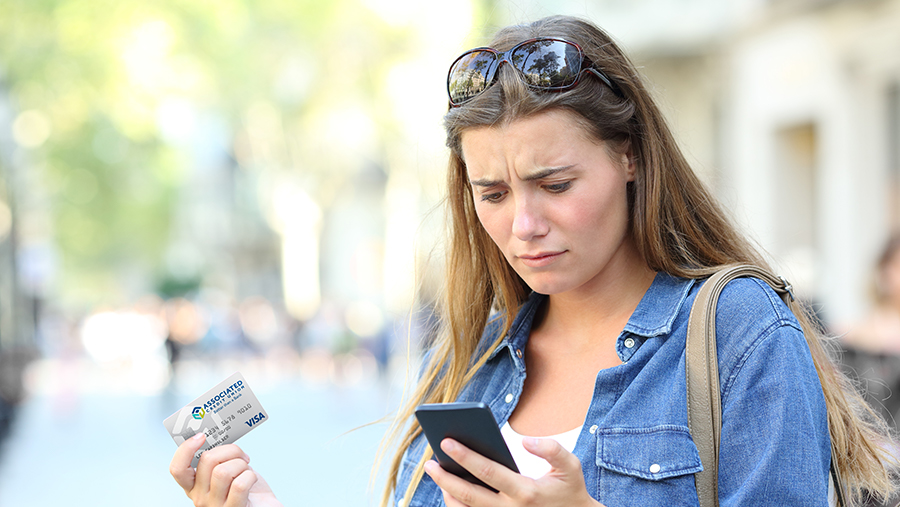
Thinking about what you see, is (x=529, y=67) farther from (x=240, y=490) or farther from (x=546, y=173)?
(x=240, y=490)

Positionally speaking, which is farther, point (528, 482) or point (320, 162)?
point (320, 162)

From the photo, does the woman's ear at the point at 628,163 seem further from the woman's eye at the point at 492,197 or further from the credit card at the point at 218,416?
the credit card at the point at 218,416

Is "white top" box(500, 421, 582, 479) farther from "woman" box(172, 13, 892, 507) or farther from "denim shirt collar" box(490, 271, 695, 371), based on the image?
"denim shirt collar" box(490, 271, 695, 371)

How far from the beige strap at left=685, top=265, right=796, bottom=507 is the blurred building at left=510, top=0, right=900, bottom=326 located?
24.6 ft

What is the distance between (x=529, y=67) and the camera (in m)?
1.87

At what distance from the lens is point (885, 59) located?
10.6m

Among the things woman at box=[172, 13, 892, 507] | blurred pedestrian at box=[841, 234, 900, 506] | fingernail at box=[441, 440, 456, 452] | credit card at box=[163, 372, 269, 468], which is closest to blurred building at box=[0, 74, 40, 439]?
blurred pedestrian at box=[841, 234, 900, 506]

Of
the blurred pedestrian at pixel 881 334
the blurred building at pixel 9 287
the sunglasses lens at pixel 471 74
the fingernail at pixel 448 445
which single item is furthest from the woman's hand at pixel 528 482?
the blurred building at pixel 9 287

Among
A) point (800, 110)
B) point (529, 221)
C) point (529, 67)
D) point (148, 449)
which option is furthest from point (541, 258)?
point (800, 110)

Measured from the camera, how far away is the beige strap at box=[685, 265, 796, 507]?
1.57 metres

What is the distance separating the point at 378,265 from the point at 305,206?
4.30 m

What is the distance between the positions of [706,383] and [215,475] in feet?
3.36

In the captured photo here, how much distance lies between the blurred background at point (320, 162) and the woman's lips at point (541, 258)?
548 millimetres

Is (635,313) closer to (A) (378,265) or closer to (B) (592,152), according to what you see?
(B) (592,152)
